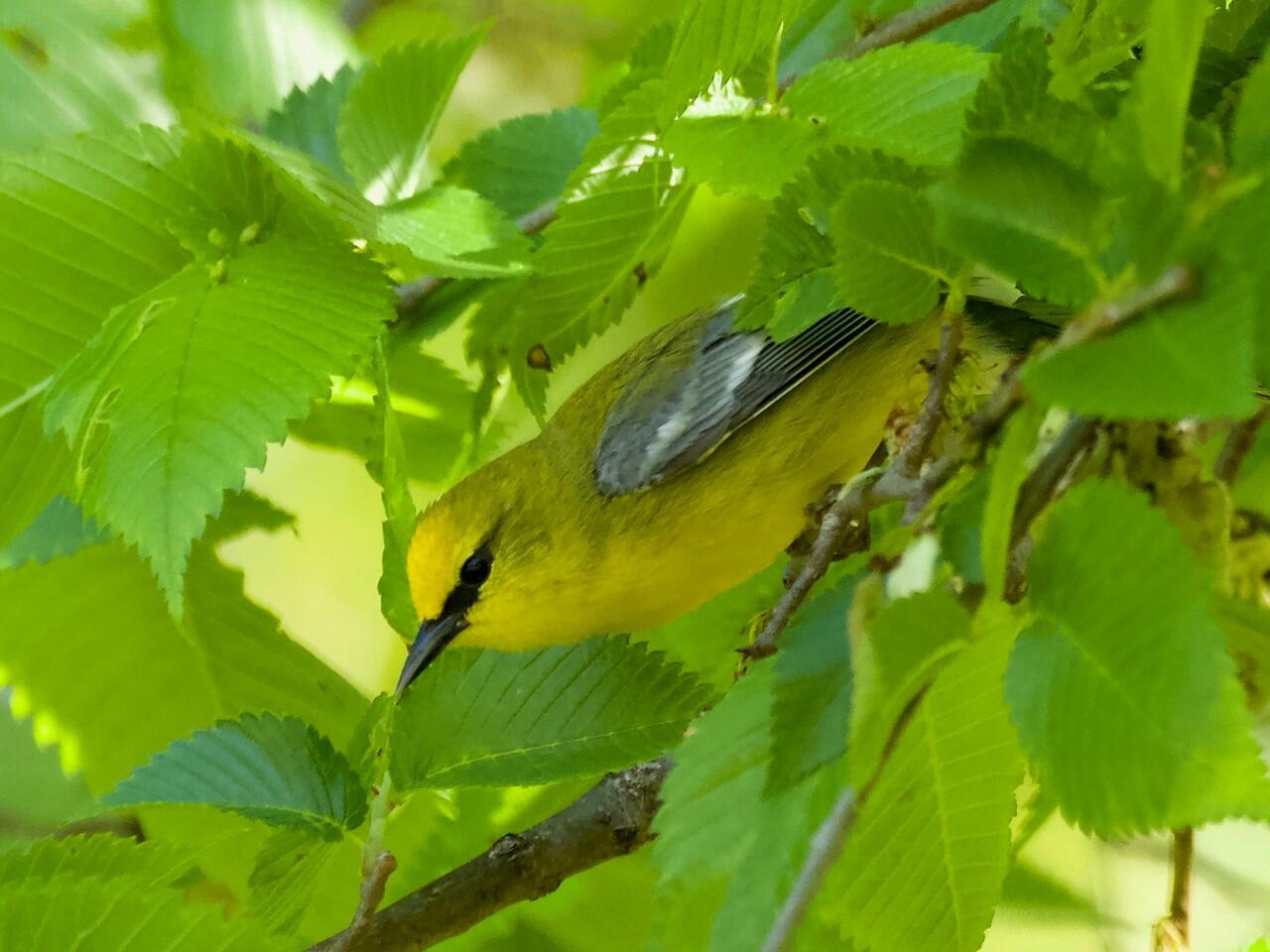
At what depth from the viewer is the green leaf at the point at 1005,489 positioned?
1.16ft

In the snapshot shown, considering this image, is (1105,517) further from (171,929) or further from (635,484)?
(635,484)

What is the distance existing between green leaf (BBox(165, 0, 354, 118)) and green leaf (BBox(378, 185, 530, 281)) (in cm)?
48

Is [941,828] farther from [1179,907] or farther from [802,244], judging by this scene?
[802,244]

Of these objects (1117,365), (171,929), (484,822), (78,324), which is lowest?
(171,929)

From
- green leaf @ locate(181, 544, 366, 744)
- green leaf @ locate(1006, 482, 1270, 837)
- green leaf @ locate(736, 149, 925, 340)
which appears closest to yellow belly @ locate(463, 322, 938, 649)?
green leaf @ locate(181, 544, 366, 744)

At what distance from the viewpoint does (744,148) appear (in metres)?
0.66

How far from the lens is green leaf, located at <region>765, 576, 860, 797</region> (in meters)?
0.40

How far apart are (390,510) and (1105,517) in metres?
0.56

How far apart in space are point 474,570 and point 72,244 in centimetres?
50

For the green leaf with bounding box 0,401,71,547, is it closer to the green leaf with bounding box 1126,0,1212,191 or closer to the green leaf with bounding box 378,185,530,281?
the green leaf with bounding box 378,185,530,281

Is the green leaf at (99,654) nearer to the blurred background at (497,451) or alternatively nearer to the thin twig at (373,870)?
the blurred background at (497,451)

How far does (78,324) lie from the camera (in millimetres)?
827

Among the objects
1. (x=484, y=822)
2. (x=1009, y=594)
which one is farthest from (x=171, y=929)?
(x=1009, y=594)

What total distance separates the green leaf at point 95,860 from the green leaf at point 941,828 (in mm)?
483
